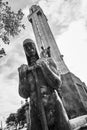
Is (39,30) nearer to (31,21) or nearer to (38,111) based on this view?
(31,21)

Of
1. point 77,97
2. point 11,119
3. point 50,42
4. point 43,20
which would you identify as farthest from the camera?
point 11,119

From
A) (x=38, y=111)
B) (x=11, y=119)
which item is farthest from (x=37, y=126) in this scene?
(x=11, y=119)

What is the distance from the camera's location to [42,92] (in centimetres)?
159

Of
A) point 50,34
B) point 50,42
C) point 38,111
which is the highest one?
point 50,34

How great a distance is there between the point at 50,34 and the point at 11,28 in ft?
44.5

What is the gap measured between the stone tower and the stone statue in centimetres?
626

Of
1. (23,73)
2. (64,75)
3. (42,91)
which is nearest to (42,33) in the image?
(64,75)

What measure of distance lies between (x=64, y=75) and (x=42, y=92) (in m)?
9.39

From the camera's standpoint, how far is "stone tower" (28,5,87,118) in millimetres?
9169

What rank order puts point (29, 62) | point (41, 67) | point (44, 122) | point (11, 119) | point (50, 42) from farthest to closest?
point (11, 119), point (50, 42), point (29, 62), point (41, 67), point (44, 122)

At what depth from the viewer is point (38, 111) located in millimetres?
1545

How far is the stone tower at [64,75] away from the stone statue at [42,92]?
6258 mm

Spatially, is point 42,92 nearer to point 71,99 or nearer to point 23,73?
point 23,73

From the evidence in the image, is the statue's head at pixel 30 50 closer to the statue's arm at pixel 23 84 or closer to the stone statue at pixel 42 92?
the stone statue at pixel 42 92
